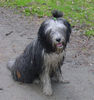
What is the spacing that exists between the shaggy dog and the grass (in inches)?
120

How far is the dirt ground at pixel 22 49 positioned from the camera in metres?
4.05

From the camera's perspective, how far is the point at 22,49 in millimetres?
5570

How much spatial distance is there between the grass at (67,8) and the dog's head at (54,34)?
3.27 meters

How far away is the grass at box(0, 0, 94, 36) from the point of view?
288 inches

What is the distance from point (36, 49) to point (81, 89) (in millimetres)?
1208

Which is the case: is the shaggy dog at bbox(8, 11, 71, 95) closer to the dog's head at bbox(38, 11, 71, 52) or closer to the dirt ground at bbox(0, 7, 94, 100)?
the dog's head at bbox(38, 11, 71, 52)

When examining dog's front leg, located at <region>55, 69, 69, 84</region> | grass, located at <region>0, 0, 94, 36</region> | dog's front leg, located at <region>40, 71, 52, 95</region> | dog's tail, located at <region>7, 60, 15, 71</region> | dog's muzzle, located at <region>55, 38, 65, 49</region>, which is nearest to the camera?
dog's muzzle, located at <region>55, 38, 65, 49</region>

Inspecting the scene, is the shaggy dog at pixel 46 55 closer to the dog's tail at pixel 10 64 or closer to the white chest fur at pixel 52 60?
the white chest fur at pixel 52 60

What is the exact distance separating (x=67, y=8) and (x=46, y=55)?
490 centimetres

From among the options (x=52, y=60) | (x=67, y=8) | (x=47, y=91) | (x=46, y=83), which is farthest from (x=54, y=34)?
(x=67, y=8)

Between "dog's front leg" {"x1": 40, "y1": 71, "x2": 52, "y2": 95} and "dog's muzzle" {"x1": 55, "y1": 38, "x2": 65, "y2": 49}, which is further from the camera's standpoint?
"dog's front leg" {"x1": 40, "y1": 71, "x2": 52, "y2": 95}

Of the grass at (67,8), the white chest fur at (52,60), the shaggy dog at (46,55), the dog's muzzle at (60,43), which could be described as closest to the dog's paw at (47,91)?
the shaggy dog at (46,55)

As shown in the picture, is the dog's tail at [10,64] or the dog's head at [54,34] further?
the dog's tail at [10,64]

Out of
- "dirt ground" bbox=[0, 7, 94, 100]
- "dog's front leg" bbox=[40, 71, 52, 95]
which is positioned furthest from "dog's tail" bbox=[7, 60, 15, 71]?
"dog's front leg" bbox=[40, 71, 52, 95]
